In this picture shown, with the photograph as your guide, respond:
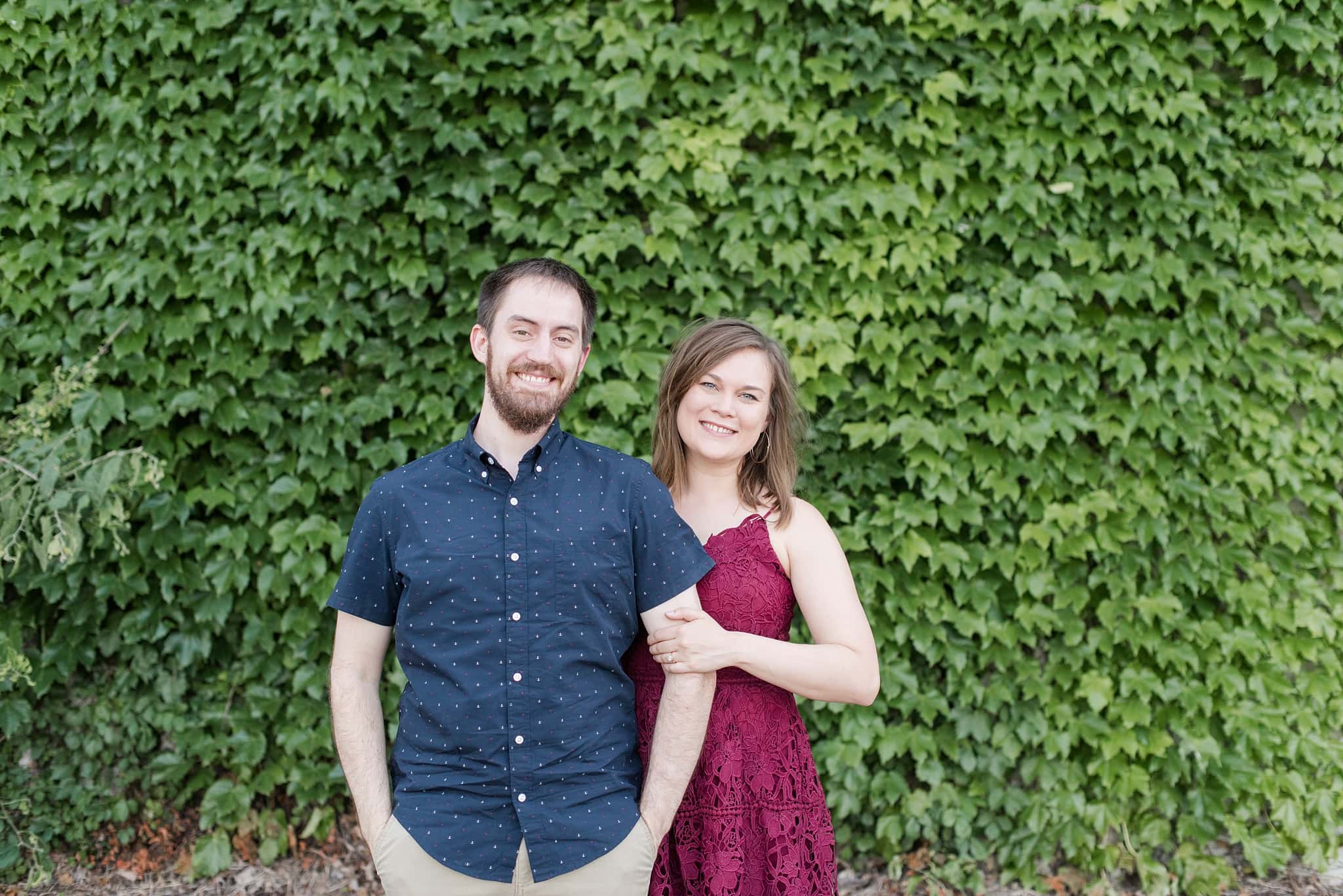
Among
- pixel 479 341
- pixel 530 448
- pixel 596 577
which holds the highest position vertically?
pixel 479 341

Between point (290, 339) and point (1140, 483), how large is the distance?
310 cm

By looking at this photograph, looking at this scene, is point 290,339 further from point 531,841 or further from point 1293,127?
point 1293,127

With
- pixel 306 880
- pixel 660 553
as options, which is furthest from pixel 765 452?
pixel 306 880

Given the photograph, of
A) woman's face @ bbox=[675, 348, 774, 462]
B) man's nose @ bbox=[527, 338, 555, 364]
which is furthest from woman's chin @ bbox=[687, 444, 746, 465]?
man's nose @ bbox=[527, 338, 555, 364]

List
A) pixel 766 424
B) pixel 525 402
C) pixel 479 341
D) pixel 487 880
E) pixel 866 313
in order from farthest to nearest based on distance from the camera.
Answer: pixel 866 313
pixel 766 424
pixel 479 341
pixel 525 402
pixel 487 880

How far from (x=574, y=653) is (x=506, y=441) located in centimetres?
44

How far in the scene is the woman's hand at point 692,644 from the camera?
5.95 ft

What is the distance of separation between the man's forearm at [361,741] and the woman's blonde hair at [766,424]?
0.79m

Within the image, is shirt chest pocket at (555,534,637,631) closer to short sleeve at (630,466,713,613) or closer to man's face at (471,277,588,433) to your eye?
short sleeve at (630,466,713,613)

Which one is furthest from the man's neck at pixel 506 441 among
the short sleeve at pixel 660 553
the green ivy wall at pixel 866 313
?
the green ivy wall at pixel 866 313

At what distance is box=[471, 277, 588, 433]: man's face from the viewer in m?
1.82

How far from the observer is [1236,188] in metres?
3.34

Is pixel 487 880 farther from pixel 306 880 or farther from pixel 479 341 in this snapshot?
pixel 306 880

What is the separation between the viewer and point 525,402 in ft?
5.96
